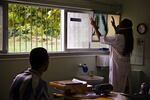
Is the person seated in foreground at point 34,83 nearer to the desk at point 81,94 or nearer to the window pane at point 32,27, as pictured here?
the desk at point 81,94

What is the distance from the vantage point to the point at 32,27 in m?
3.78

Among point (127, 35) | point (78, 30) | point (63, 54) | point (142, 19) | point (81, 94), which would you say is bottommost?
point (81, 94)

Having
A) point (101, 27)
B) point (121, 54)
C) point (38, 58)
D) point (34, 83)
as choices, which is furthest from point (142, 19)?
point (34, 83)

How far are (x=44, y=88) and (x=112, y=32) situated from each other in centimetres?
302

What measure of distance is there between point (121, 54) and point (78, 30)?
0.88m

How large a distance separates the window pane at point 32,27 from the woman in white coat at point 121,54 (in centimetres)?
63

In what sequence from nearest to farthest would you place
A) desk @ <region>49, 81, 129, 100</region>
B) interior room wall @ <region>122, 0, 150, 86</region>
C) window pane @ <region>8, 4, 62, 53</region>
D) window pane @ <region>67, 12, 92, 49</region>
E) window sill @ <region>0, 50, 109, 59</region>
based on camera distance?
desk @ <region>49, 81, 129, 100</region>
window sill @ <region>0, 50, 109, 59</region>
window pane @ <region>8, 4, 62, 53</region>
window pane @ <region>67, 12, 92, 49</region>
interior room wall @ <region>122, 0, 150, 86</region>

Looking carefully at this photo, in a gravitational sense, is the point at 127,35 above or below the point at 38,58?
above

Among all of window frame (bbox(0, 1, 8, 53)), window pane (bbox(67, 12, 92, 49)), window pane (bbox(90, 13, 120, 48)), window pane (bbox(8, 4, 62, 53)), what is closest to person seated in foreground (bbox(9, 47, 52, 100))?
window frame (bbox(0, 1, 8, 53))

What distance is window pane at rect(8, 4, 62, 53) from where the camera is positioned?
3594mm

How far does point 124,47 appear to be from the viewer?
3.79 m

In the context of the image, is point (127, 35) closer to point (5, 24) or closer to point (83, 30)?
point (83, 30)

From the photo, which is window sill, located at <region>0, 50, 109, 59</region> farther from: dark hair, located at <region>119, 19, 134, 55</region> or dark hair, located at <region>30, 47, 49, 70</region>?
dark hair, located at <region>30, 47, 49, 70</region>

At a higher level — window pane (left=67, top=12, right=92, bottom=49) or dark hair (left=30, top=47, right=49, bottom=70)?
window pane (left=67, top=12, right=92, bottom=49)
